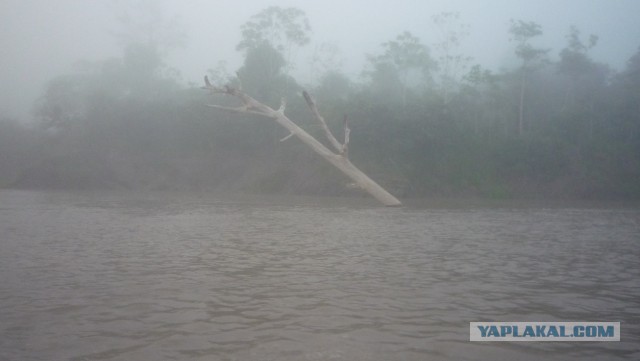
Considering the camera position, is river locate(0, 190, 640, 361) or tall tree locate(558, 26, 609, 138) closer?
river locate(0, 190, 640, 361)

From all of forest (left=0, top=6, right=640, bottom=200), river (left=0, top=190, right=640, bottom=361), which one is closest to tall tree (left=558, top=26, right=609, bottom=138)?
forest (left=0, top=6, right=640, bottom=200)

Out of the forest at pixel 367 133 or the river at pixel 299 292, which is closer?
the river at pixel 299 292

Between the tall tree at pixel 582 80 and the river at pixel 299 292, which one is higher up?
the tall tree at pixel 582 80

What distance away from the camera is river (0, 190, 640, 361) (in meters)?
4.41

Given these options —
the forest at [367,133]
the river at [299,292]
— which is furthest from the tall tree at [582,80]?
the river at [299,292]

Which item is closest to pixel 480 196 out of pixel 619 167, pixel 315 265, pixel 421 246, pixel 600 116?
pixel 619 167

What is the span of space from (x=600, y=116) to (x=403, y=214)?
32.2 metres

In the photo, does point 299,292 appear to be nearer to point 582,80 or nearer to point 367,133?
point 367,133

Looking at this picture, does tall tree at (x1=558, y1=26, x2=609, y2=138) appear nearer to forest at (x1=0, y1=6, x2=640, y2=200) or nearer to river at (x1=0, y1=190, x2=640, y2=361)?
forest at (x1=0, y1=6, x2=640, y2=200)

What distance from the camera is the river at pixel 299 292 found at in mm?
4406

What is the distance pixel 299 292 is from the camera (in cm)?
617

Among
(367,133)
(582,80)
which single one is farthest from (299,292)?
(582,80)

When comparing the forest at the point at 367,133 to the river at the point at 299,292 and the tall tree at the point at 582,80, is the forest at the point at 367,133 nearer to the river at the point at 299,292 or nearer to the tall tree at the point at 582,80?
the tall tree at the point at 582,80

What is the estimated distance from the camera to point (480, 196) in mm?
34188
